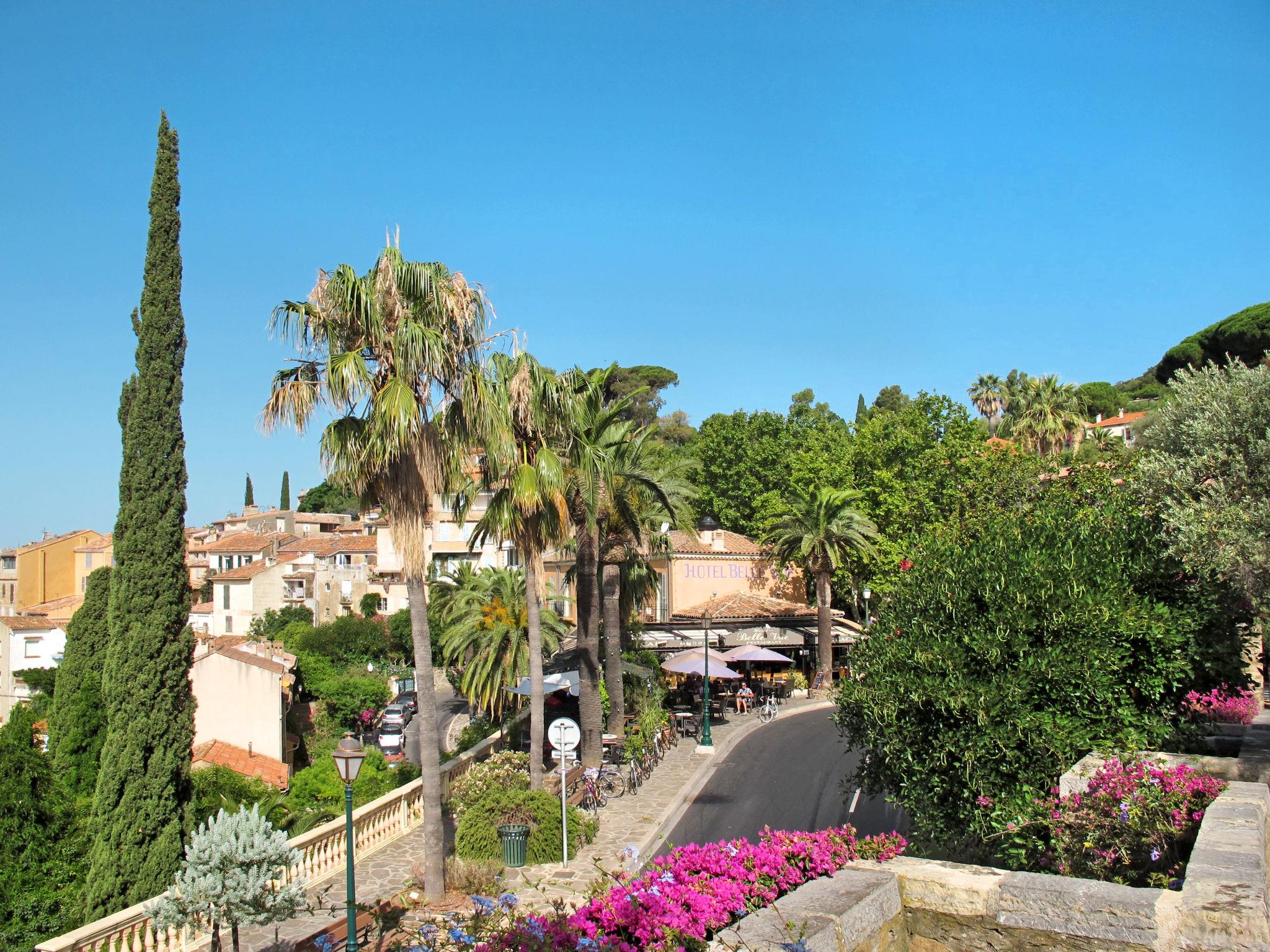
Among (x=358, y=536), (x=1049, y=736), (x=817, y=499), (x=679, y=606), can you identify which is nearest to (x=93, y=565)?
(x=358, y=536)

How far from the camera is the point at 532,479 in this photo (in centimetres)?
1570

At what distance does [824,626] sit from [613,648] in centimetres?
1515

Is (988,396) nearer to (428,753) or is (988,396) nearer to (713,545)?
(713,545)

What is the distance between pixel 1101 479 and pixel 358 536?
59851 millimetres

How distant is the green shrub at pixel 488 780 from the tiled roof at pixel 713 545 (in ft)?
78.6

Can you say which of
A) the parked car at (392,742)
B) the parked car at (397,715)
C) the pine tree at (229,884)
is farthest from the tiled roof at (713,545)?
the pine tree at (229,884)

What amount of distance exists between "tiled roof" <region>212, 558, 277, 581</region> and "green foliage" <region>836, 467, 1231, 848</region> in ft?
200

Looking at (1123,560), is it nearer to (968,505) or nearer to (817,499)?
(968,505)

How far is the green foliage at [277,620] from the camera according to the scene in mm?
63031

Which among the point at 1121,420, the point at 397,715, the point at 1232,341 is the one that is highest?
the point at 1232,341

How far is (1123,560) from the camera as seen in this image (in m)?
10.6

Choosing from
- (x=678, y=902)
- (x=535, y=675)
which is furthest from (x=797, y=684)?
(x=678, y=902)

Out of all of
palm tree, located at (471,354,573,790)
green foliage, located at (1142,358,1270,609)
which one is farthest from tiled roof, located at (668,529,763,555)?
green foliage, located at (1142,358,1270,609)

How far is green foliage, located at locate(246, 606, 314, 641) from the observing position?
207 feet
